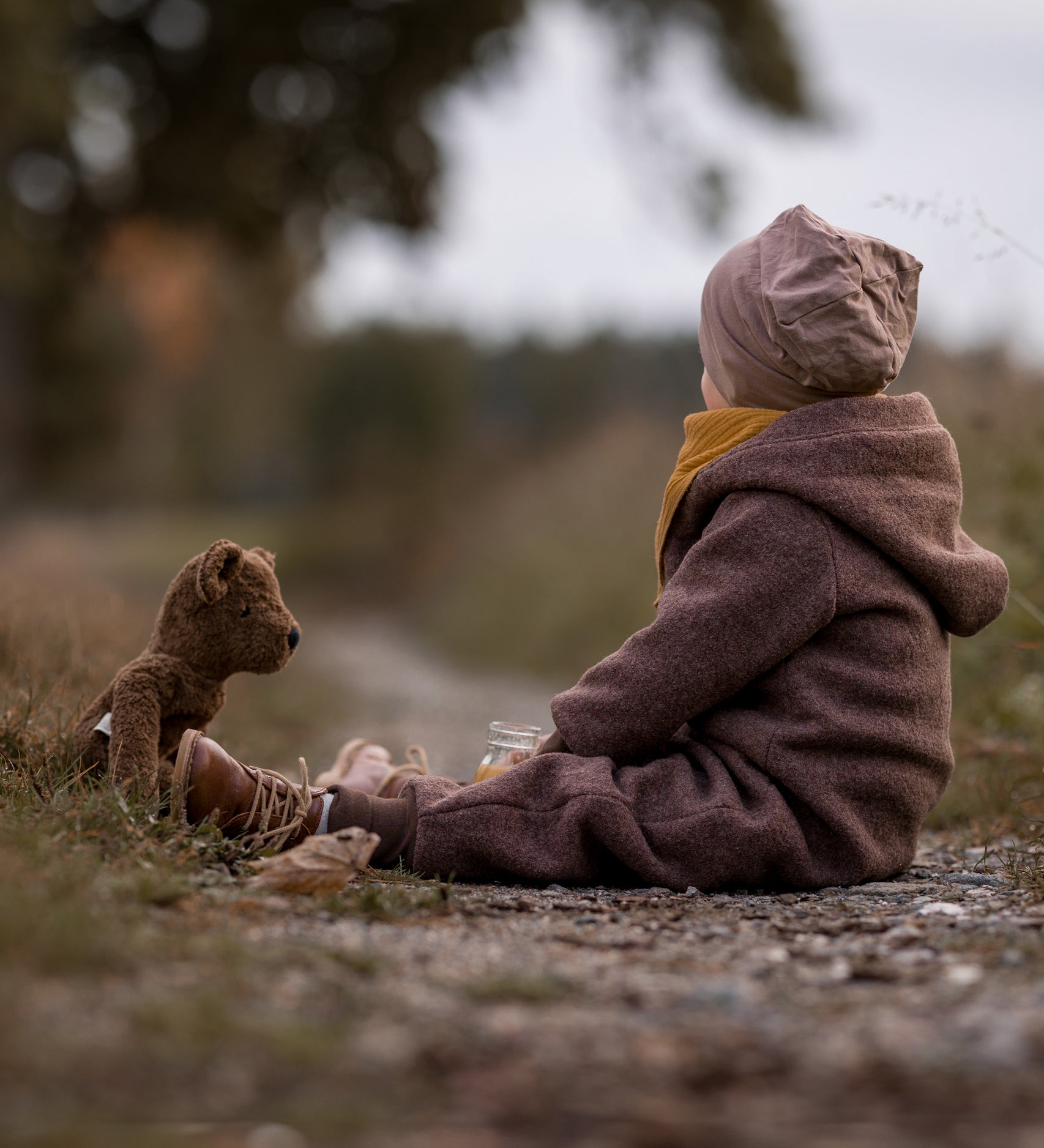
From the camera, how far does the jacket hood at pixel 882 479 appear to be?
2516 mm

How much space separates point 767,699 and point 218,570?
120cm

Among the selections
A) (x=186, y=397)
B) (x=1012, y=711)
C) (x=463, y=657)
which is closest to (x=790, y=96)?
(x=463, y=657)

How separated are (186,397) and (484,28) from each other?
43.8ft

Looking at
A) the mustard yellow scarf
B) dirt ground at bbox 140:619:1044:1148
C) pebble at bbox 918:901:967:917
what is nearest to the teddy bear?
dirt ground at bbox 140:619:1044:1148

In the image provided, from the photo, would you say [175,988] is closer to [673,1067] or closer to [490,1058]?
[490,1058]

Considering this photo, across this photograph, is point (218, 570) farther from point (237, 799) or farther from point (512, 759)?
point (512, 759)

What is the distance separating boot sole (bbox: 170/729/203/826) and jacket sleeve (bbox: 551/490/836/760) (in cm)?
82

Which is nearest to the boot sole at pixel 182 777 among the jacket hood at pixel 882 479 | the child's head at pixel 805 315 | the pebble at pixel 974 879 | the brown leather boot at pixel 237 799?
the brown leather boot at pixel 237 799

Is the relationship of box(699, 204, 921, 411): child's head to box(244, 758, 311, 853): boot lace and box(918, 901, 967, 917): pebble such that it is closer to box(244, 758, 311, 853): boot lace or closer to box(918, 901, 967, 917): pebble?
box(918, 901, 967, 917): pebble

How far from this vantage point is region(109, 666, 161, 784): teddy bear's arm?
2.58m

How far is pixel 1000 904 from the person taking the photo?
7.82 feet

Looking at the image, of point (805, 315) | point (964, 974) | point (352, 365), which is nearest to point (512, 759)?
point (805, 315)

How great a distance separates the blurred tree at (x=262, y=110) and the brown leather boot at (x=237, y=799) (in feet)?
28.3

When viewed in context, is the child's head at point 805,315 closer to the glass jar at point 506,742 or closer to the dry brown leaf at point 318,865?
the glass jar at point 506,742
